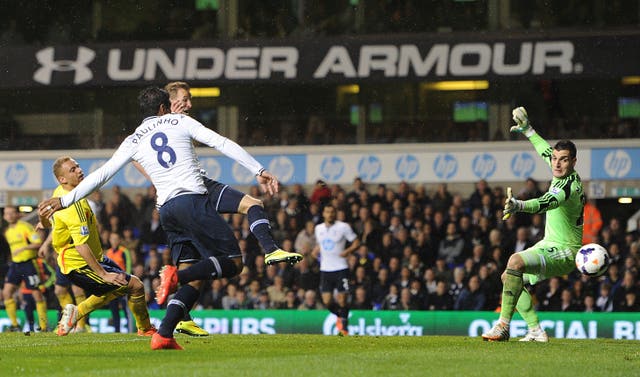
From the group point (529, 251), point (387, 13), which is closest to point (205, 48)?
point (387, 13)

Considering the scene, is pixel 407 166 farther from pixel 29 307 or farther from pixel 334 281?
pixel 29 307

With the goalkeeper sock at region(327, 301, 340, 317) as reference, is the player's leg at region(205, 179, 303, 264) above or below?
above

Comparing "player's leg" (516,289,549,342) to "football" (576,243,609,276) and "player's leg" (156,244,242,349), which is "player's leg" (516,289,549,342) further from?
"player's leg" (156,244,242,349)

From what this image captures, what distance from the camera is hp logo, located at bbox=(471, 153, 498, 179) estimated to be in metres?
27.8

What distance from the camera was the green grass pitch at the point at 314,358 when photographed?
9273mm

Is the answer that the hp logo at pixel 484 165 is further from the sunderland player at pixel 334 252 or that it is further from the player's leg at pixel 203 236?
the player's leg at pixel 203 236

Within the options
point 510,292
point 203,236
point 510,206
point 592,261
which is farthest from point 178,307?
point 592,261

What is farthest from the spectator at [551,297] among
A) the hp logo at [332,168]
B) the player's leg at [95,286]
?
the player's leg at [95,286]

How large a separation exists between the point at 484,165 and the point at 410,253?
4444 millimetres

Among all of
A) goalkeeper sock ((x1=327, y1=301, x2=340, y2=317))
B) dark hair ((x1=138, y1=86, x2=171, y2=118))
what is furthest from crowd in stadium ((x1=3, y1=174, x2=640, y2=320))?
dark hair ((x1=138, y1=86, x2=171, y2=118))

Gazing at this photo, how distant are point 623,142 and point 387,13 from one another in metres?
6.12

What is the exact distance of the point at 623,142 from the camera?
27.2 m

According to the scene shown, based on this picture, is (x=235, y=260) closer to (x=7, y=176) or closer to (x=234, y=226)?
(x=234, y=226)

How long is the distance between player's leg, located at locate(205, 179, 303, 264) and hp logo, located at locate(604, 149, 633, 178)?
17.6 metres
